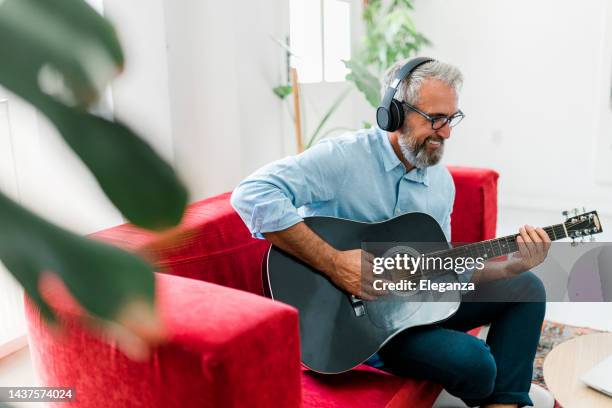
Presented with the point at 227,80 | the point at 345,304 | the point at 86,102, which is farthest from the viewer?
the point at 227,80

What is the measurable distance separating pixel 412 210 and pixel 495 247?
0.75ft

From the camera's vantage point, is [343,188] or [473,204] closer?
[343,188]

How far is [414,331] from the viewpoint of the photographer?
1.30 meters

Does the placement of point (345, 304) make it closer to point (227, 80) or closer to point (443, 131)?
point (443, 131)

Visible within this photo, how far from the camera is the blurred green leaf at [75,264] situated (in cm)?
15

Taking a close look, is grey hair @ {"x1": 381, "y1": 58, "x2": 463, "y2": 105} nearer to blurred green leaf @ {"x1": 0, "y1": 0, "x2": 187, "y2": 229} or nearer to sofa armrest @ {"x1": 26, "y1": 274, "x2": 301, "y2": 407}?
sofa armrest @ {"x1": 26, "y1": 274, "x2": 301, "y2": 407}

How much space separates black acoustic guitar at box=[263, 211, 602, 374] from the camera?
1.21 meters

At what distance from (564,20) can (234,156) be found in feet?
7.57

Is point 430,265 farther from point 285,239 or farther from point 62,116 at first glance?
point 62,116

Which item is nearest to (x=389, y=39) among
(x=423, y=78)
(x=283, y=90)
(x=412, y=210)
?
(x=283, y=90)

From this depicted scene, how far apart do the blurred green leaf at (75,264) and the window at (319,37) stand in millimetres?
2575

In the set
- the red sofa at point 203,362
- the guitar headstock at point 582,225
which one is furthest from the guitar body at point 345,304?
the guitar headstock at point 582,225

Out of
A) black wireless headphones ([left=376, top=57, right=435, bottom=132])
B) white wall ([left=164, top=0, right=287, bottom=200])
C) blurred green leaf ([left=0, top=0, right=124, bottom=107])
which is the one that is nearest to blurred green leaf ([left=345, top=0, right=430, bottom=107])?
white wall ([left=164, top=0, right=287, bottom=200])

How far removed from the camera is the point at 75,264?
15cm
